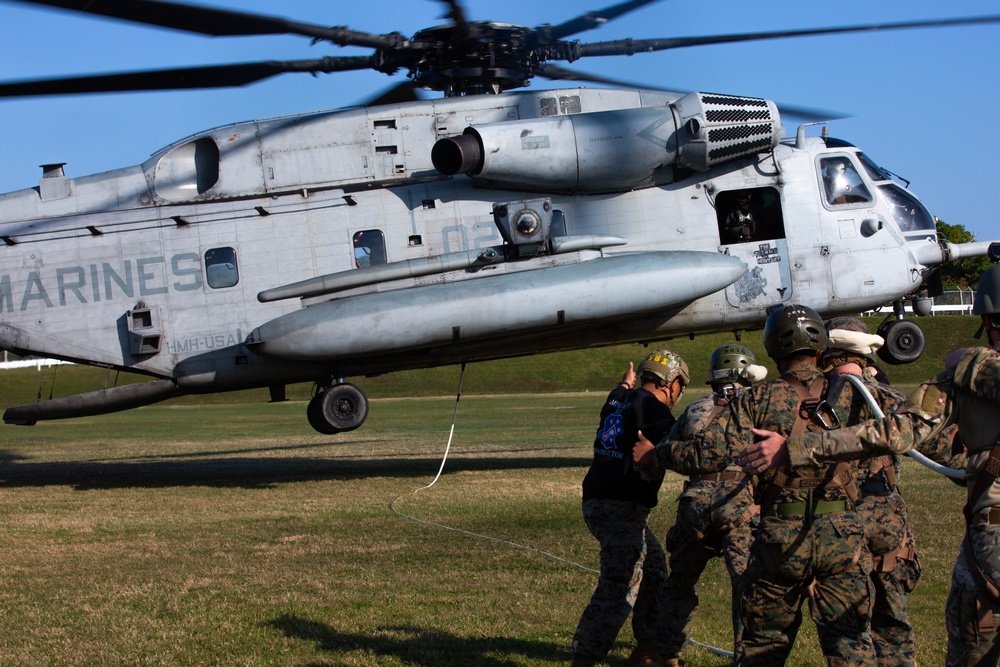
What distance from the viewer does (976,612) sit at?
4.59m

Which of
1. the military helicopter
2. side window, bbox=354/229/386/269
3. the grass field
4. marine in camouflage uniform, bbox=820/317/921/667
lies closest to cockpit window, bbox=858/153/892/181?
the military helicopter

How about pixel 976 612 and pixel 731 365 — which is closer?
pixel 976 612

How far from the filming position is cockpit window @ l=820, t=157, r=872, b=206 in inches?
559

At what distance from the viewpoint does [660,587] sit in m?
6.24

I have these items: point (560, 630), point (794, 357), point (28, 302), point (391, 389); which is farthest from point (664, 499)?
point (391, 389)

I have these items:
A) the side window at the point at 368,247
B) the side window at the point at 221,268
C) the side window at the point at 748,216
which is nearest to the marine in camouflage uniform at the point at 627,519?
the side window at the point at 368,247

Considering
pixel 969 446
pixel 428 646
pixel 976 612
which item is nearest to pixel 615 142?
pixel 428 646

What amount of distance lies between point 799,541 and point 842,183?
10.7m

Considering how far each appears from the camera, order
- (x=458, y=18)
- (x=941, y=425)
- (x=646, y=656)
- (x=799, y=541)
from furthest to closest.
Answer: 1. (x=458, y=18)
2. (x=646, y=656)
3. (x=799, y=541)
4. (x=941, y=425)

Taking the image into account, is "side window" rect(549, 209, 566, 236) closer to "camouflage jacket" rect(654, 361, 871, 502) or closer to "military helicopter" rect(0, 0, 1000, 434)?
"military helicopter" rect(0, 0, 1000, 434)

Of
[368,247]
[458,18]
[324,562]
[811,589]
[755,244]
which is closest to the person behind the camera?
[811,589]

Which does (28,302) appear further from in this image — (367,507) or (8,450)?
(8,450)

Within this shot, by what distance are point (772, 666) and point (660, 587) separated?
1.55 m

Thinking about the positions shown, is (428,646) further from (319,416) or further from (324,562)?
(319,416)
